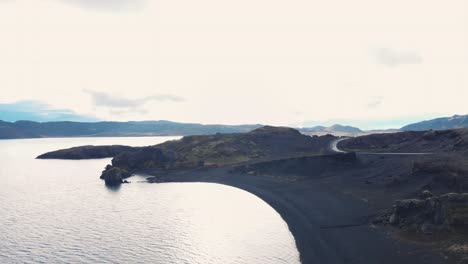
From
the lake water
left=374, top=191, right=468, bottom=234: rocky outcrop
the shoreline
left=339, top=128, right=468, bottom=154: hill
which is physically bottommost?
the lake water

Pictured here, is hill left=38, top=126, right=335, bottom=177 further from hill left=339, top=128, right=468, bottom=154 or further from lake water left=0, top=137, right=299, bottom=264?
lake water left=0, top=137, right=299, bottom=264

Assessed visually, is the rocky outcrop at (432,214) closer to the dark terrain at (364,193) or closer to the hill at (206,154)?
the dark terrain at (364,193)

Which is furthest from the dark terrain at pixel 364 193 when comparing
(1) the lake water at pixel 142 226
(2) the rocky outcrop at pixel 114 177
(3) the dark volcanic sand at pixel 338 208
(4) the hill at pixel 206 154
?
(1) the lake water at pixel 142 226

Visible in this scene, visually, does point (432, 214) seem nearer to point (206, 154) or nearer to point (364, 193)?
point (364, 193)

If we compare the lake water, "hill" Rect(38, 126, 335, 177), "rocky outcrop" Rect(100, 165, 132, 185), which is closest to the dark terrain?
"rocky outcrop" Rect(100, 165, 132, 185)

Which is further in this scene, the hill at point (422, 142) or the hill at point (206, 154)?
the hill at point (206, 154)

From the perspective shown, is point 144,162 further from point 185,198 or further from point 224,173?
point 185,198
